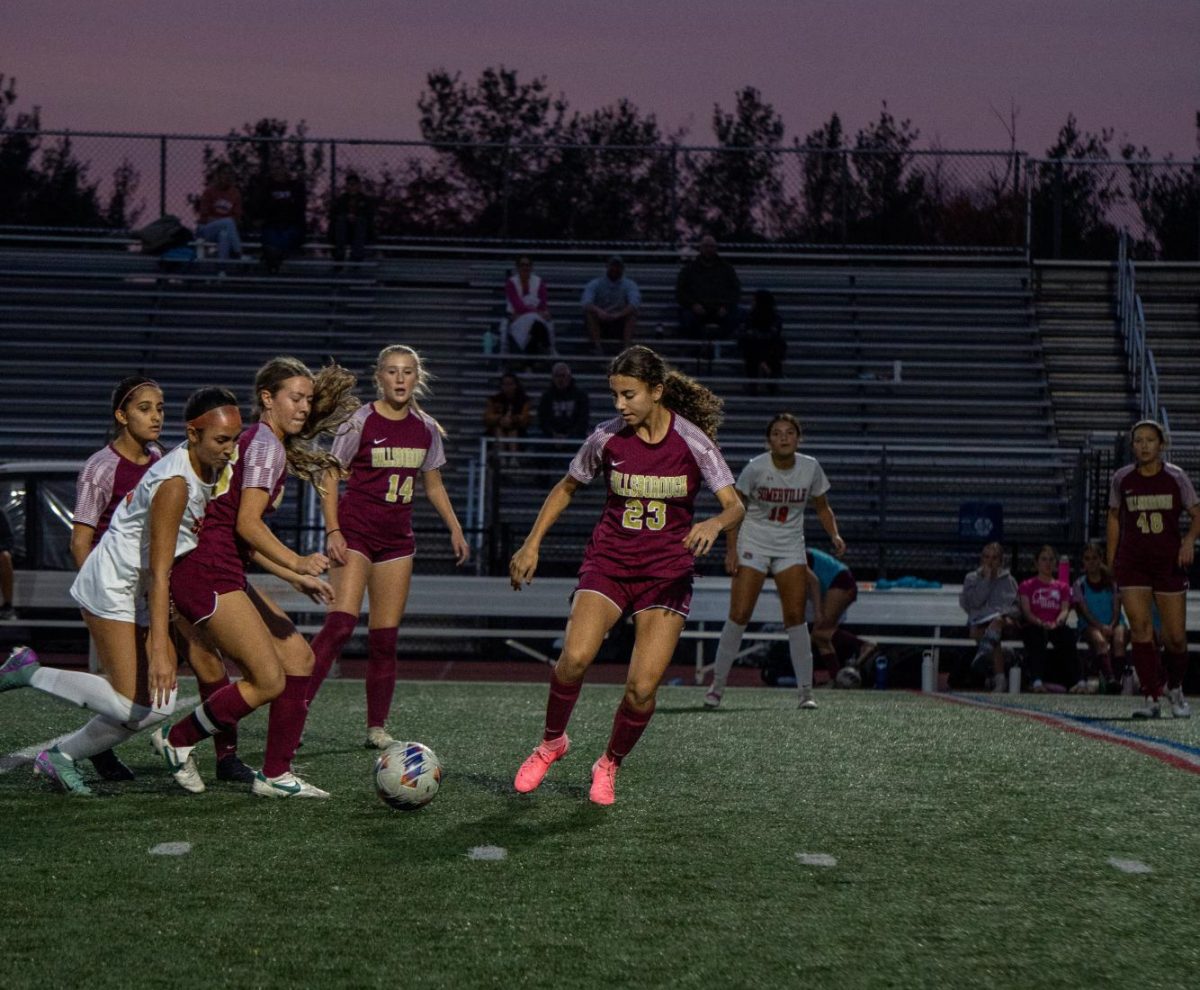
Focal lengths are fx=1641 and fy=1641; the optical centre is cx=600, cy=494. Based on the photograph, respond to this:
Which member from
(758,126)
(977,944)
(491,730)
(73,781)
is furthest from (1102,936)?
(758,126)

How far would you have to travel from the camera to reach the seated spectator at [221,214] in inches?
850

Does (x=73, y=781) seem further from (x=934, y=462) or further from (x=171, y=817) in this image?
(x=934, y=462)

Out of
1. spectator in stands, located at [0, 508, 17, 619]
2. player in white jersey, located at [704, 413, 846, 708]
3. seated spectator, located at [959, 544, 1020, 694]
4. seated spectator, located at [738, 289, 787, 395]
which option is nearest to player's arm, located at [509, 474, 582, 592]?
player in white jersey, located at [704, 413, 846, 708]

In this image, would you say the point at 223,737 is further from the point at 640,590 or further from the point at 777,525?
the point at 777,525

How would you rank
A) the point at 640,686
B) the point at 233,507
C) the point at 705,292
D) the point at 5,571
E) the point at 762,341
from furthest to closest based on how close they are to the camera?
the point at 705,292 → the point at 762,341 → the point at 5,571 → the point at 640,686 → the point at 233,507

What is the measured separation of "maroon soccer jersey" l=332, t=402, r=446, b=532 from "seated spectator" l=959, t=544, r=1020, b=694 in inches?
296

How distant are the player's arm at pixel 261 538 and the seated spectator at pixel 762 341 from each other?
558 inches

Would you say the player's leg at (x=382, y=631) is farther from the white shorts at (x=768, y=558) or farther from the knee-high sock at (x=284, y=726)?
the white shorts at (x=768, y=558)

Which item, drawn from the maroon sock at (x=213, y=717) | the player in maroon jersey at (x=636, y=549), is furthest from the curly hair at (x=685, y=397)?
the maroon sock at (x=213, y=717)

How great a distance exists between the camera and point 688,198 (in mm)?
22016

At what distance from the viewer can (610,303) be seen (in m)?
20.4

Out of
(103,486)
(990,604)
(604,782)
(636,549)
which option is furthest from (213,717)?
(990,604)

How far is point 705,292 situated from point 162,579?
1503 cm

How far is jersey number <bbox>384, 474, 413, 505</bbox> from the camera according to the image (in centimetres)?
802
